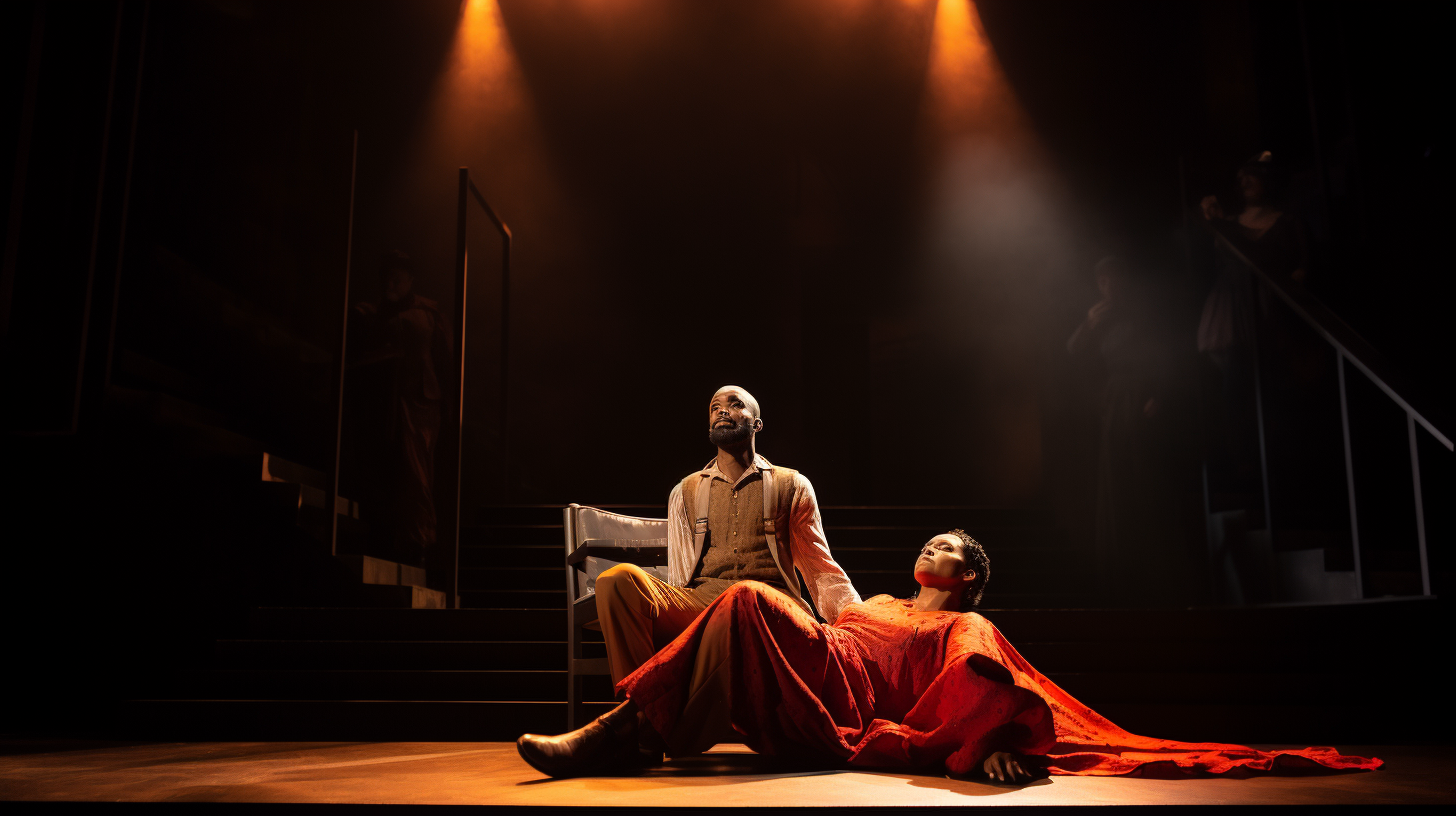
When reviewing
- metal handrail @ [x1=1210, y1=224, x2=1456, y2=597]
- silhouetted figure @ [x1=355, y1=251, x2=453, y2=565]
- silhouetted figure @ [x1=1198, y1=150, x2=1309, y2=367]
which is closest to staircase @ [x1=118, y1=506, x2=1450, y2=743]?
metal handrail @ [x1=1210, y1=224, x2=1456, y2=597]

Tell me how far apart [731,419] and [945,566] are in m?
0.73

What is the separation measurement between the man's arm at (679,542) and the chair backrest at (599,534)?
0.04 metres

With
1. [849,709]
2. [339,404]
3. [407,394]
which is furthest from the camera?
[407,394]

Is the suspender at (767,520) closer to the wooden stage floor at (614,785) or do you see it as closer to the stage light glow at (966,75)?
the wooden stage floor at (614,785)

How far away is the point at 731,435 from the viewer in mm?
2838

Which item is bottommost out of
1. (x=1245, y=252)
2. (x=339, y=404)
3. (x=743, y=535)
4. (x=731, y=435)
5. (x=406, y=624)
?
(x=406, y=624)

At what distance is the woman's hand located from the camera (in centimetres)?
214

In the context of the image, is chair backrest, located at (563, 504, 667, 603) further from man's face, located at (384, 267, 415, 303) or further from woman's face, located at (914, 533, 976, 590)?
man's face, located at (384, 267, 415, 303)

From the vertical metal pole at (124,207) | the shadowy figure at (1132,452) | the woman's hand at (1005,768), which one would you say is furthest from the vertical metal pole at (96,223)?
the shadowy figure at (1132,452)

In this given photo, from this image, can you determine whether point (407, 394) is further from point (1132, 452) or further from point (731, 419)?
point (1132, 452)

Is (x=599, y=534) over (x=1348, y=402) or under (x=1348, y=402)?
under

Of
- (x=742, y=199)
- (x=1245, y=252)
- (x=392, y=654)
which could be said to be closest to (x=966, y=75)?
(x=742, y=199)

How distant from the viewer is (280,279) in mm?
7355

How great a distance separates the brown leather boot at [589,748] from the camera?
207 cm
